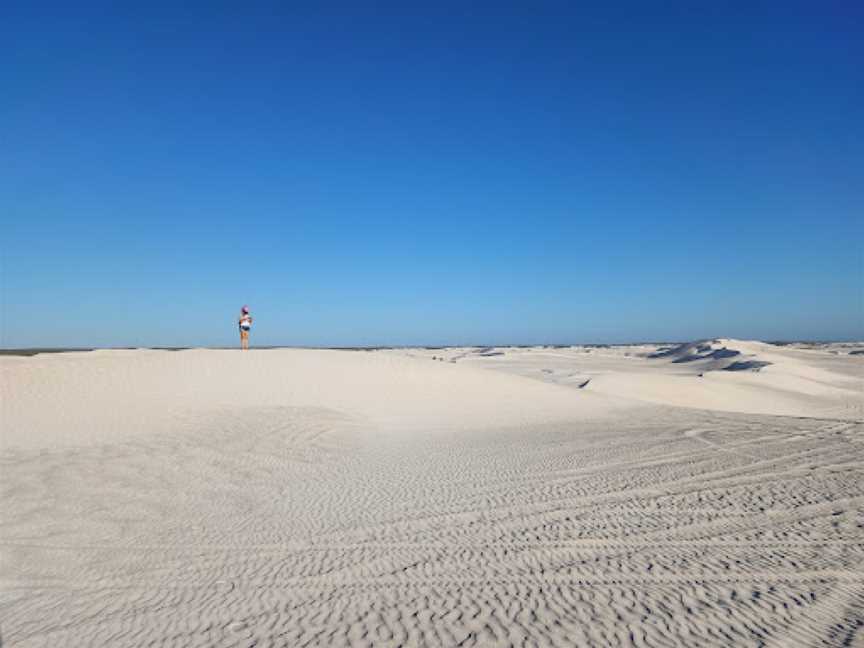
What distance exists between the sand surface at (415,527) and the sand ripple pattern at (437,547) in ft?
0.10

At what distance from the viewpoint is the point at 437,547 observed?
5.73 metres

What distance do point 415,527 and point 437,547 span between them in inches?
30.5

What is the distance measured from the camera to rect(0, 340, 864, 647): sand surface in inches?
163

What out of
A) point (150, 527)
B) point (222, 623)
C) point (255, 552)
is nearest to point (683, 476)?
point (255, 552)

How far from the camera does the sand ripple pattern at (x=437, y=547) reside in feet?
13.4

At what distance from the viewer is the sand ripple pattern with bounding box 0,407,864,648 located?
13.4 ft

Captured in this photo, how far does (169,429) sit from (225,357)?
A: 296 inches

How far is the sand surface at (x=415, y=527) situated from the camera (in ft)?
13.6

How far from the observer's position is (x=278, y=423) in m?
13.6

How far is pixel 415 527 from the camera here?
254 inches

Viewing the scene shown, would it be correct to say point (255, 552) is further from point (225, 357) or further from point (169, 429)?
point (225, 357)

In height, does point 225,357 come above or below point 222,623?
above

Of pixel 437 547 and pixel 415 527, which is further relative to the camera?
pixel 415 527

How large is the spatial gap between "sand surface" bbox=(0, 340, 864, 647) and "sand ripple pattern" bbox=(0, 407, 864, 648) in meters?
0.03
